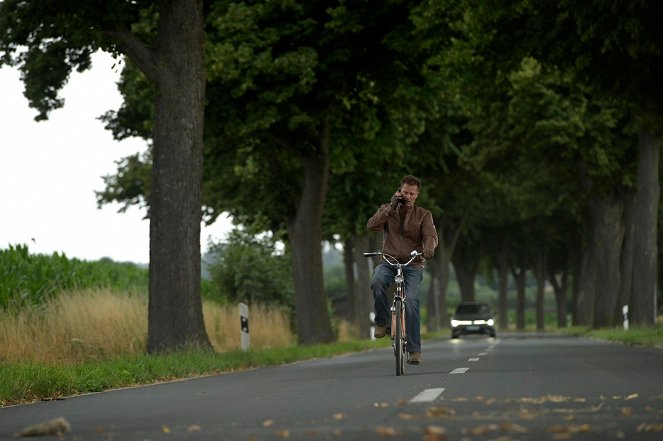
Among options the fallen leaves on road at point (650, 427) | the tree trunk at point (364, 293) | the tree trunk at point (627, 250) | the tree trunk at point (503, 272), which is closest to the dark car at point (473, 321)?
the tree trunk at point (503, 272)

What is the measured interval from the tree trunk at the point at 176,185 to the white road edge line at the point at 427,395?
8.95 metres

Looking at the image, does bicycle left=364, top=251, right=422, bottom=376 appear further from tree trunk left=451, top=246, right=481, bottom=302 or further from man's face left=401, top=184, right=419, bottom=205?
tree trunk left=451, top=246, right=481, bottom=302

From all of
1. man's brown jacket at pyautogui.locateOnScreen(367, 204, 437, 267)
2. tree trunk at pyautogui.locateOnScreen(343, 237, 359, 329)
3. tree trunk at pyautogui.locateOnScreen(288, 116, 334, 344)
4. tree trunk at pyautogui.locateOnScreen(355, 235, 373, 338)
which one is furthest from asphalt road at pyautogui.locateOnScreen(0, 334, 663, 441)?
tree trunk at pyautogui.locateOnScreen(343, 237, 359, 329)

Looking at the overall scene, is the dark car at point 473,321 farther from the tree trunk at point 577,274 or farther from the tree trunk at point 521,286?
the tree trunk at point 521,286

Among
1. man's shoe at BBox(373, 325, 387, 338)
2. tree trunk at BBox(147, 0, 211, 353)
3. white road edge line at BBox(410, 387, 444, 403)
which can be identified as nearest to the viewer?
white road edge line at BBox(410, 387, 444, 403)

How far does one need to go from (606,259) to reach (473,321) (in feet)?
32.3

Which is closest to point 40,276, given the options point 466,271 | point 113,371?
point 113,371

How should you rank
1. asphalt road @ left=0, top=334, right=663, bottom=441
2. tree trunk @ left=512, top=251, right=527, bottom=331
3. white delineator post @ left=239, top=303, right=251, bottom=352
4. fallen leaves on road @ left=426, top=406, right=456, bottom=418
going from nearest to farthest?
asphalt road @ left=0, top=334, right=663, bottom=441, fallen leaves on road @ left=426, top=406, right=456, bottom=418, white delineator post @ left=239, top=303, right=251, bottom=352, tree trunk @ left=512, top=251, right=527, bottom=331

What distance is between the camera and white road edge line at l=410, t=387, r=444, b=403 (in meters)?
10.4

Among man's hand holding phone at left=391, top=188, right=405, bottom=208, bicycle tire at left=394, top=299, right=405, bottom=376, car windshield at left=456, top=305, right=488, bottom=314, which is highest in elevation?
man's hand holding phone at left=391, top=188, right=405, bottom=208

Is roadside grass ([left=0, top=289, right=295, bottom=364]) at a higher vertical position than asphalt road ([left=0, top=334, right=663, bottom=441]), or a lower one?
higher

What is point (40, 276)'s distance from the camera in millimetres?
25812

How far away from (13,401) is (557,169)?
109 feet

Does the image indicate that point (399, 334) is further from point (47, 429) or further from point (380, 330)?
point (47, 429)
